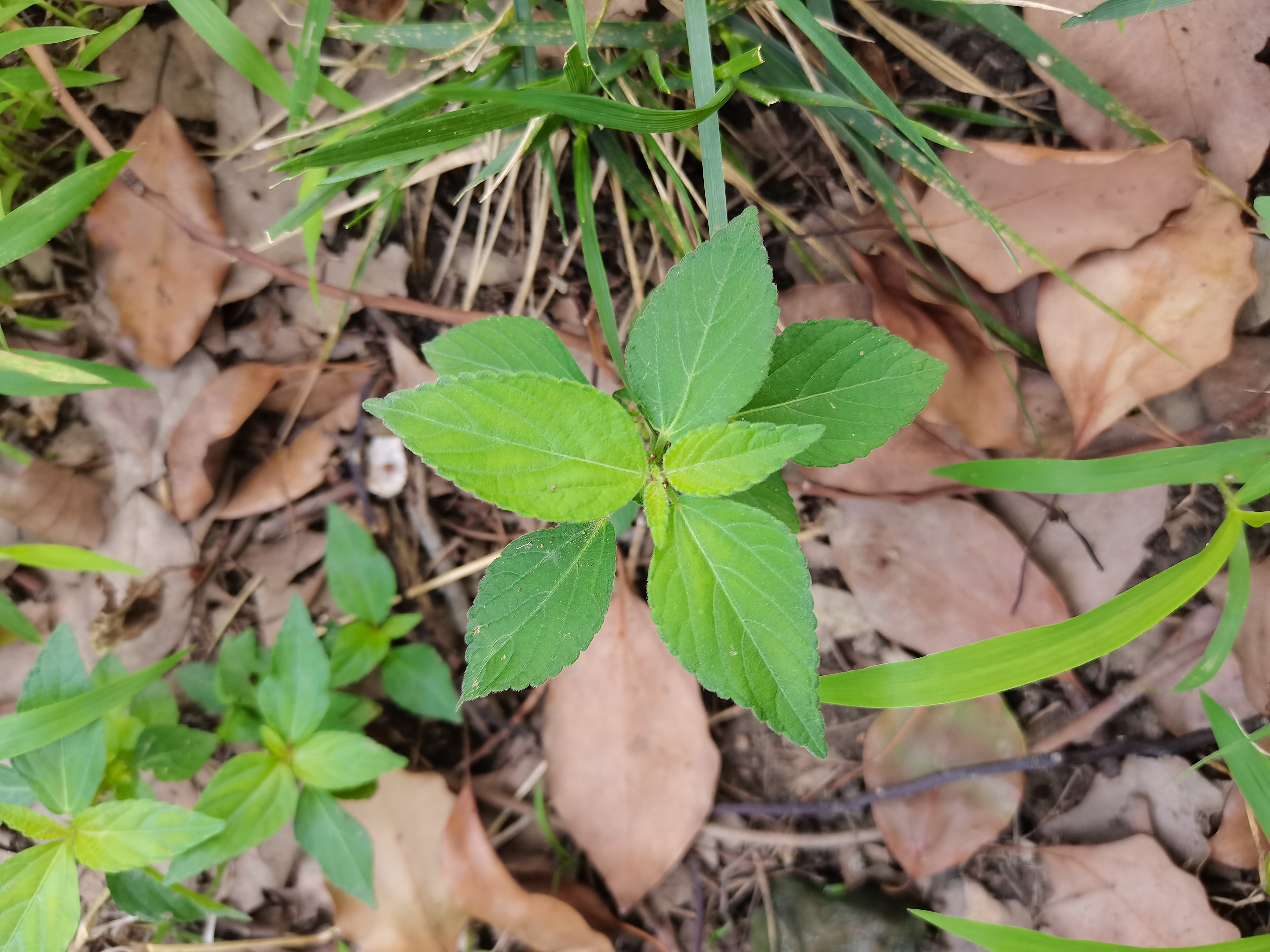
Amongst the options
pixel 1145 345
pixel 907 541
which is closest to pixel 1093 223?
pixel 1145 345

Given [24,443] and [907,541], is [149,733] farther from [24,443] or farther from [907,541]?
[907,541]

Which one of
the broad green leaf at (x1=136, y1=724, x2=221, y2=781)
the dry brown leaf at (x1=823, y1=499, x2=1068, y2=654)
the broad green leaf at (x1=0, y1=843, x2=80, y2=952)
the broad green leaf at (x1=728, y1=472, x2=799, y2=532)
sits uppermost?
the broad green leaf at (x1=728, y1=472, x2=799, y2=532)

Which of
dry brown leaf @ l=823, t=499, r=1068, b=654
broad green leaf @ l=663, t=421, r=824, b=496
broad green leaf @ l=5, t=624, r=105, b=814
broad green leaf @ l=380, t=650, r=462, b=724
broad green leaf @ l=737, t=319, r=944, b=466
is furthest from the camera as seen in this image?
broad green leaf @ l=380, t=650, r=462, b=724

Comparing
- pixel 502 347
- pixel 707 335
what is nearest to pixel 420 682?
pixel 502 347

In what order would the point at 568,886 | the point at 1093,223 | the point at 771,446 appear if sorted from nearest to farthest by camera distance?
1. the point at 771,446
2. the point at 1093,223
3. the point at 568,886

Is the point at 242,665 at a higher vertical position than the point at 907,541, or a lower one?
lower

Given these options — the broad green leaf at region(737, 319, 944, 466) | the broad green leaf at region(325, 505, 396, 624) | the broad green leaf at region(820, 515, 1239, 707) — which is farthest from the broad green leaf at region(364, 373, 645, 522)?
the broad green leaf at region(325, 505, 396, 624)

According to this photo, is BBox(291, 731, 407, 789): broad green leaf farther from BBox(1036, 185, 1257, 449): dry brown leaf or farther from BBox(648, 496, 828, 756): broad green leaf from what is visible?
BBox(1036, 185, 1257, 449): dry brown leaf
